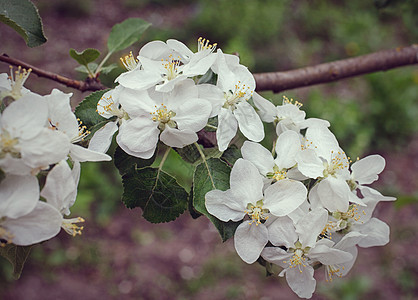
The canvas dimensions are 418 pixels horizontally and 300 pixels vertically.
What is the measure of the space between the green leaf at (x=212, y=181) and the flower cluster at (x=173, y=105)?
4 centimetres

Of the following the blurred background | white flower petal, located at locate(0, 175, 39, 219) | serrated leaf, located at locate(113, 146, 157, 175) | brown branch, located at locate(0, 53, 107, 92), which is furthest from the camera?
the blurred background

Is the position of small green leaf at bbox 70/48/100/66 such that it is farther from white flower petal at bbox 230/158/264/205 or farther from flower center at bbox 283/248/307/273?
flower center at bbox 283/248/307/273

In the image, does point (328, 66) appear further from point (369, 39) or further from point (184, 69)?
point (369, 39)

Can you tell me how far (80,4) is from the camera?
224 inches

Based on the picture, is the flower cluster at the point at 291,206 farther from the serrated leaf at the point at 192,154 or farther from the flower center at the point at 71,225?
the flower center at the point at 71,225

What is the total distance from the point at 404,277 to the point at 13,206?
316cm

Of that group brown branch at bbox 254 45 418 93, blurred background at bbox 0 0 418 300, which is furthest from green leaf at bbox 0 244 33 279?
blurred background at bbox 0 0 418 300

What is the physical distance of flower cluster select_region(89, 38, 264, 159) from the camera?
0.81m

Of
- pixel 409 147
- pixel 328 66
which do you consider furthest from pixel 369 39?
pixel 328 66

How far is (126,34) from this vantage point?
1.35 m

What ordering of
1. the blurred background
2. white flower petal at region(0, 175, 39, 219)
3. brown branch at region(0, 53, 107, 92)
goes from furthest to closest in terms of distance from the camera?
the blurred background → brown branch at region(0, 53, 107, 92) → white flower petal at region(0, 175, 39, 219)

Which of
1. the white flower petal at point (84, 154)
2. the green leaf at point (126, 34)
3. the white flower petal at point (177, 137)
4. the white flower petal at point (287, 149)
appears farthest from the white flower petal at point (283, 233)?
the green leaf at point (126, 34)

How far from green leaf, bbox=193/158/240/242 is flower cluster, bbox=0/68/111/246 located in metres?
0.22

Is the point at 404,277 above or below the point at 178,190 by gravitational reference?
below
